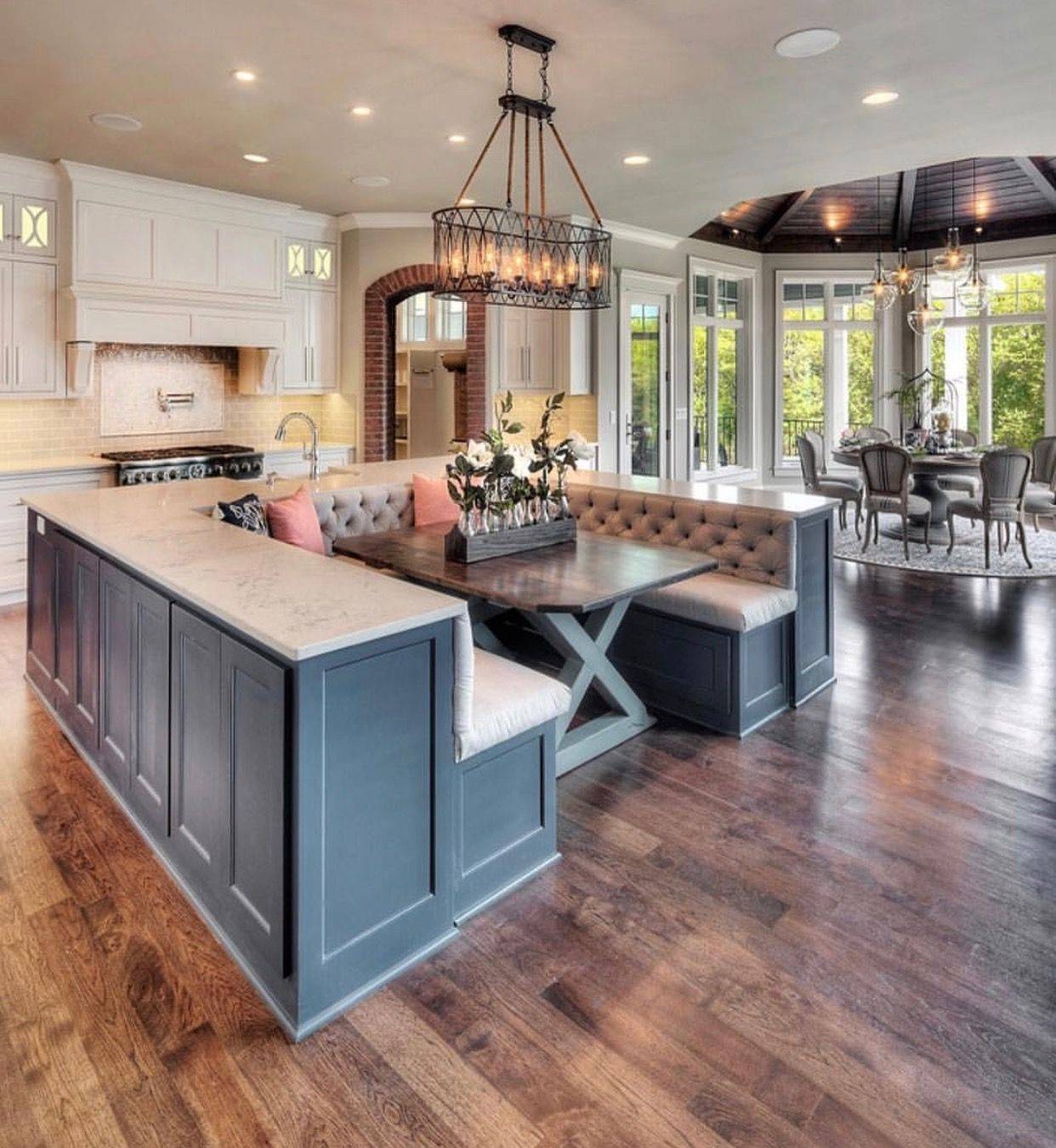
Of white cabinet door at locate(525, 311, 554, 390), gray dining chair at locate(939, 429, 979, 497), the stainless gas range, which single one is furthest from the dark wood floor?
gray dining chair at locate(939, 429, 979, 497)

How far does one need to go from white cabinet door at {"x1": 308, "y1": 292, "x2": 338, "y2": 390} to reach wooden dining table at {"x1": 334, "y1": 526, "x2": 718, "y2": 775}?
395 cm

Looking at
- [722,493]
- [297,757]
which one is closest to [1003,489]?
[722,493]

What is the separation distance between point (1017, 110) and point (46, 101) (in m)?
5.38

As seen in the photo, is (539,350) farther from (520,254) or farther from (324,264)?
(520,254)

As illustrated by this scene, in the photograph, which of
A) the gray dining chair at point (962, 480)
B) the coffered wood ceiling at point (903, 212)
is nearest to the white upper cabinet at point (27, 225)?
the coffered wood ceiling at point (903, 212)

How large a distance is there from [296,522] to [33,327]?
3.32 m

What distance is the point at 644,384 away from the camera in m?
8.41

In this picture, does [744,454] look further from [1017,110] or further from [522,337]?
[1017,110]

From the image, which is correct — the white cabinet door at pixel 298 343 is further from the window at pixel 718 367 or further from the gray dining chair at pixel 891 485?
the gray dining chair at pixel 891 485

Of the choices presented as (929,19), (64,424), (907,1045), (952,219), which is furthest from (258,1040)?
(952,219)

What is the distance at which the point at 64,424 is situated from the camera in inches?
244

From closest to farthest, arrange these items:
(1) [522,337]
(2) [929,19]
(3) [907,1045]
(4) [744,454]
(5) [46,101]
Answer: (3) [907,1045] → (2) [929,19] → (5) [46,101] → (1) [522,337] → (4) [744,454]

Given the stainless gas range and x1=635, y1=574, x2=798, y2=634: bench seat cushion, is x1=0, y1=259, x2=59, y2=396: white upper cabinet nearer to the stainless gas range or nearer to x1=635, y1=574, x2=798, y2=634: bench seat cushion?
the stainless gas range

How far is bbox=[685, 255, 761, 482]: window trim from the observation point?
898cm
